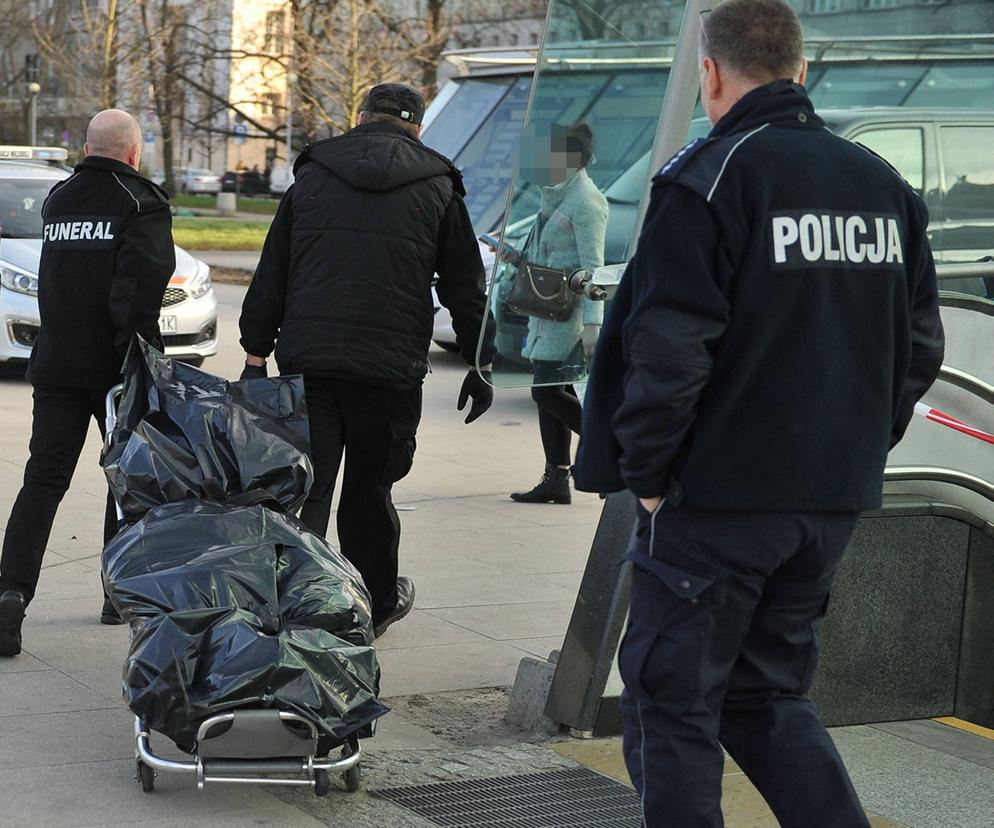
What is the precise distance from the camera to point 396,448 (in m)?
5.23

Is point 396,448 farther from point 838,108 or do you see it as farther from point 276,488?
point 838,108

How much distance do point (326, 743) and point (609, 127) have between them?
2251 millimetres

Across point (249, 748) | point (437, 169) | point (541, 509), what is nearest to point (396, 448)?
point (437, 169)

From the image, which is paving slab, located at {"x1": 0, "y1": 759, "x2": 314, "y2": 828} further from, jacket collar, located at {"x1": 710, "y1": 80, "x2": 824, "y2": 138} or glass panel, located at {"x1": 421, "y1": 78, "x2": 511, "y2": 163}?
glass panel, located at {"x1": 421, "y1": 78, "x2": 511, "y2": 163}

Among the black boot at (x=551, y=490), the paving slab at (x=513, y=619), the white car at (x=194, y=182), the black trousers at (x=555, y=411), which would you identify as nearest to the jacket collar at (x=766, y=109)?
the black trousers at (x=555, y=411)

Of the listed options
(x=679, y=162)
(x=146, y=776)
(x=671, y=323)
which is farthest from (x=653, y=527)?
(x=146, y=776)

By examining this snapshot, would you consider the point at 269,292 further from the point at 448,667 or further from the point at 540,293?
the point at 448,667

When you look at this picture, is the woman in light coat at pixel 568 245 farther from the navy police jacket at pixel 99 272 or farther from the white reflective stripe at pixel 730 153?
the white reflective stripe at pixel 730 153

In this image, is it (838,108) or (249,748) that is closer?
(249,748)

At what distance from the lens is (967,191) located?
16.9ft

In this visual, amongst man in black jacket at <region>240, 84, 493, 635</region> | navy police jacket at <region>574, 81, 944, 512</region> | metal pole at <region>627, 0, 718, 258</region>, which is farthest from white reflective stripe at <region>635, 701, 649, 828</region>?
man in black jacket at <region>240, 84, 493, 635</region>

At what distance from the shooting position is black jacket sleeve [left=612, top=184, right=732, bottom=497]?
286 cm

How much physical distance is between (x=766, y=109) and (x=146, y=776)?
2.25 m

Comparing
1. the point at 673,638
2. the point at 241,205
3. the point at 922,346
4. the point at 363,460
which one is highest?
the point at 922,346
